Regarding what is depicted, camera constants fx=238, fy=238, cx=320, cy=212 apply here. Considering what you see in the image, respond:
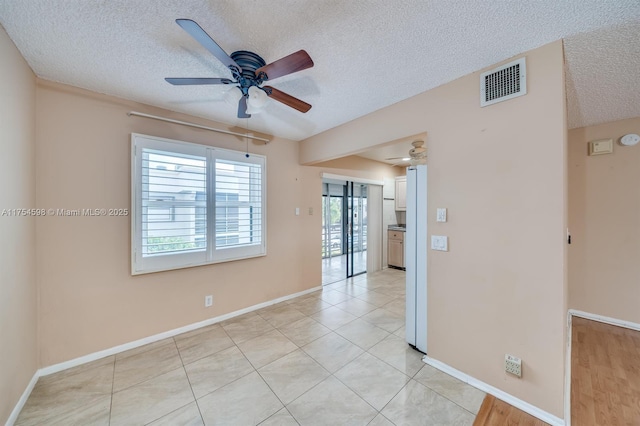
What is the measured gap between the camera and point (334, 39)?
1.55 metres

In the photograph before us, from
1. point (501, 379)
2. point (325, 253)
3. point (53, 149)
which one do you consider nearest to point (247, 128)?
point (53, 149)

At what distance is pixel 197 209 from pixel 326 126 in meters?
1.92

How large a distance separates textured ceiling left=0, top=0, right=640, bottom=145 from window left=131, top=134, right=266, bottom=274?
0.72 meters

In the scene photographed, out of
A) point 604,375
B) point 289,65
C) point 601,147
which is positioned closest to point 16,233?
point 289,65

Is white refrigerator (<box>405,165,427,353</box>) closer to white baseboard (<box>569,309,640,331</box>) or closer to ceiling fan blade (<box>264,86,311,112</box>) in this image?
ceiling fan blade (<box>264,86,311,112</box>)

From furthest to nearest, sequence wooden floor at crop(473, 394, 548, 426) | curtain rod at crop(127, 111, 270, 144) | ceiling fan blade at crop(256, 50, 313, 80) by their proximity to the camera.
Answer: curtain rod at crop(127, 111, 270, 144)
wooden floor at crop(473, 394, 548, 426)
ceiling fan blade at crop(256, 50, 313, 80)

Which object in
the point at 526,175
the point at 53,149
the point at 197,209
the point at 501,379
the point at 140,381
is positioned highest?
the point at 53,149

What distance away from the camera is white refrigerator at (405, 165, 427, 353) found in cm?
231

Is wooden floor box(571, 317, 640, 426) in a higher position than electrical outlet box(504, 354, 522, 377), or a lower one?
lower

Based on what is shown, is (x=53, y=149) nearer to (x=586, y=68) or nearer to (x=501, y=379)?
(x=501, y=379)

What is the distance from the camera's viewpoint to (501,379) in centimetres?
174

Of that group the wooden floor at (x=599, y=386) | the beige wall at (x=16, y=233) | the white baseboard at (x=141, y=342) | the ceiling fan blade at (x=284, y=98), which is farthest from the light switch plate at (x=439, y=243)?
the beige wall at (x=16, y=233)

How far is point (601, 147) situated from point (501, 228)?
2575 millimetres

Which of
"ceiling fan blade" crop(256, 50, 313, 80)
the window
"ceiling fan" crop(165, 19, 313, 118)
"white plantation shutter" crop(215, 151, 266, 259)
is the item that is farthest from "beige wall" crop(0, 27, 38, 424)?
"ceiling fan blade" crop(256, 50, 313, 80)
